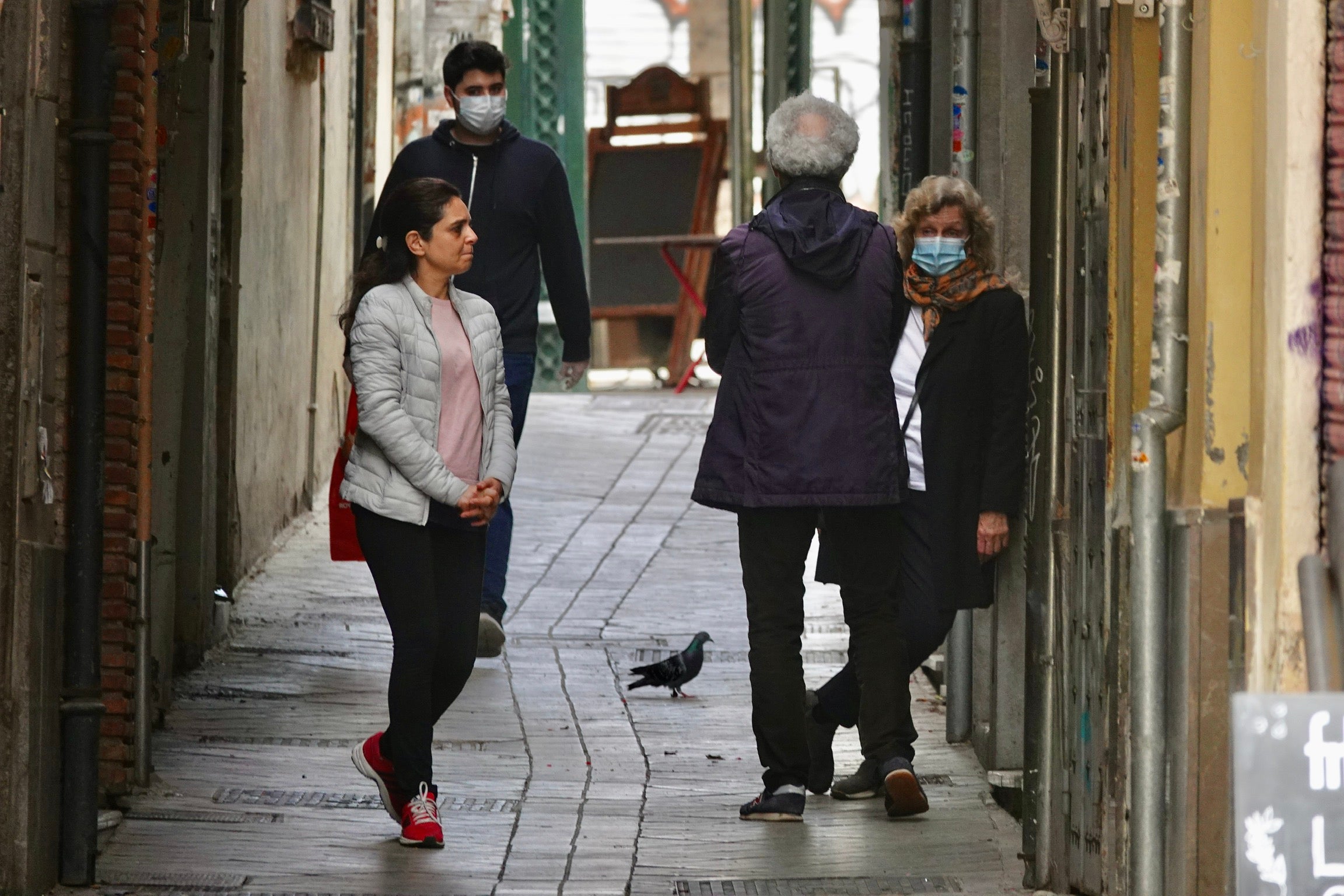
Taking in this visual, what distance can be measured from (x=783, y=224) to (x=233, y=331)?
11.5 feet

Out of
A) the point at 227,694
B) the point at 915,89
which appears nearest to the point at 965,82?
the point at 915,89

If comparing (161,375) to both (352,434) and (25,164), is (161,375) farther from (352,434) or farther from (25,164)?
(25,164)

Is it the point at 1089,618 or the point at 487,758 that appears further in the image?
the point at 487,758

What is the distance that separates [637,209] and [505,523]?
11843 millimetres

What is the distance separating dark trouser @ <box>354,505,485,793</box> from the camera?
602 centimetres

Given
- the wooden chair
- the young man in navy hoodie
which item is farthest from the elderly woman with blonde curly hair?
the wooden chair

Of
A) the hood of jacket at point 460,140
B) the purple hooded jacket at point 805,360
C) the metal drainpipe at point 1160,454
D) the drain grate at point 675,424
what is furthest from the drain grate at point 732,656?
the drain grate at point 675,424

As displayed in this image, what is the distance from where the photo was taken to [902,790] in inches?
250

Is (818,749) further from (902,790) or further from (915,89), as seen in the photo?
(915,89)

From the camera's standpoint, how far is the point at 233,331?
8.99m

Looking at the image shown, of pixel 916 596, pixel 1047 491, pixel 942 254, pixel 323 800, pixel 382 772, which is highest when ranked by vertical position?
pixel 942 254

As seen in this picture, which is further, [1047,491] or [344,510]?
[344,510]

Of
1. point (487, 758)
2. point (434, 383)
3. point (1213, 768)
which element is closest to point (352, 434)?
point (434, 383)

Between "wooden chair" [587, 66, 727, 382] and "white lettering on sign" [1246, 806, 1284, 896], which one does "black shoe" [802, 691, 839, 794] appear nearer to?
"white lettering on sign" [1246, 806, 1284, 896]
